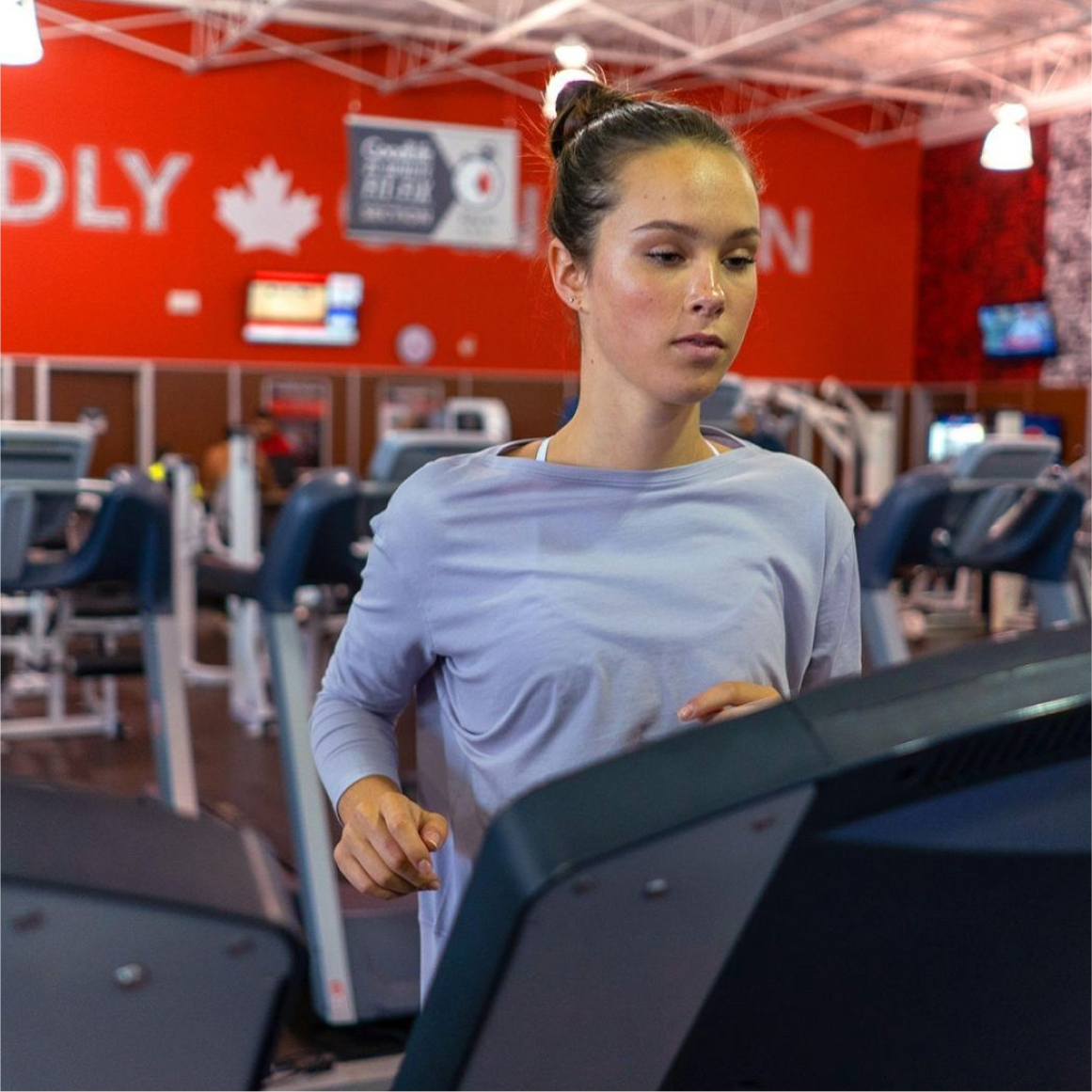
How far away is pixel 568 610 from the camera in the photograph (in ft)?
3.50

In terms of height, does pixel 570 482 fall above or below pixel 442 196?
below

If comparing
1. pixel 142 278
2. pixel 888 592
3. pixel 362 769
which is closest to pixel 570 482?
pixel 362 769

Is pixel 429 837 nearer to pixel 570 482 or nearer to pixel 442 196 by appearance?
pixel 570 482

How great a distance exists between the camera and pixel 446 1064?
0.45 m

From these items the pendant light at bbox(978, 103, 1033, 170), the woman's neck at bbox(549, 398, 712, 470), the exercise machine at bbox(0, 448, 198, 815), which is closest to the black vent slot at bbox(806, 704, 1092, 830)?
the woman's neck at bbox(549, 398, 712, 470)

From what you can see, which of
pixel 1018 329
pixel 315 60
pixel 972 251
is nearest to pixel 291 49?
pixel 315 60

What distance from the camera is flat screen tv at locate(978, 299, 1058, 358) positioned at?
39.9 feet

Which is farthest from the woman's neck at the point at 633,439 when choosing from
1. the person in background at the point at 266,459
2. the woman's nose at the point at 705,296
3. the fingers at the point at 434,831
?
the person in background at the point at 266,459

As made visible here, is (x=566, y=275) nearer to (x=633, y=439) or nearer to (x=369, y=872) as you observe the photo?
(x=633, y=439)

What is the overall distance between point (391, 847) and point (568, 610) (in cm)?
25

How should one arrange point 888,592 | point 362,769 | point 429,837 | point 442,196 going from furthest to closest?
point 442,196, point 888,592, point 362,769, point 429,837

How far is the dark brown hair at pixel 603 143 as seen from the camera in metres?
1.09

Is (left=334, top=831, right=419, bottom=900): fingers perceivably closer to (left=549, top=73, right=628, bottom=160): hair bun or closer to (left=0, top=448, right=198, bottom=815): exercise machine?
(left=549, top=73, right=628, bottom=160): hair bun

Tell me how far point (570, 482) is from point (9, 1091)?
2.18 ft
